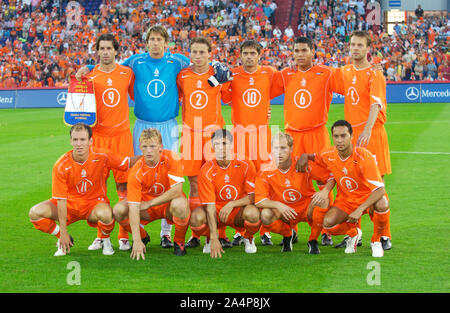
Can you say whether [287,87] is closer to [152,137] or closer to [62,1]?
[152,137]

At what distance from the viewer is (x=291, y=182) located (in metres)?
6.20

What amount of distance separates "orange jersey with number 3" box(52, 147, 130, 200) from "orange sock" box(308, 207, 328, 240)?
1793mm

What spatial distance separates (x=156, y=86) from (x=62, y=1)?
2803 centimetres

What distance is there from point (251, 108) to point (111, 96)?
1.44 m

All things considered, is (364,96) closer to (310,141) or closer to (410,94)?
(310,141)

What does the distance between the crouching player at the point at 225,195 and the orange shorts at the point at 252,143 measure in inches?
21.5

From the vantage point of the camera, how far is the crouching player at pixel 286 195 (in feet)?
19.6

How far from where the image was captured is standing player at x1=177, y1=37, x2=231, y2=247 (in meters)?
6.68

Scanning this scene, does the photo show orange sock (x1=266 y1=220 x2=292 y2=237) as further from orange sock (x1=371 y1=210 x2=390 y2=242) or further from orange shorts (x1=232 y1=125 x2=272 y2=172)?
orange shorts (x1=232 y1=125 x2=272 y2=172)

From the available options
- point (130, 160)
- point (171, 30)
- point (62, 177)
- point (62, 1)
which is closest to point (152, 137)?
point (130, 160)

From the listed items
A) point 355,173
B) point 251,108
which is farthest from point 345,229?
point 251,108

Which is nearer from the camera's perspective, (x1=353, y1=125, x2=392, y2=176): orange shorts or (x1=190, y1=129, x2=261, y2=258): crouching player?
(x1=190, y1=129, x2=261, y2=258): crouching player

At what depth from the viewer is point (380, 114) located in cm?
667

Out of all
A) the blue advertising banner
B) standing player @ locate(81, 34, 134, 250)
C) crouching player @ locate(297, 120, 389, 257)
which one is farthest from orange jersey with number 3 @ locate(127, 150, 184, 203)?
the blue advertising banner
